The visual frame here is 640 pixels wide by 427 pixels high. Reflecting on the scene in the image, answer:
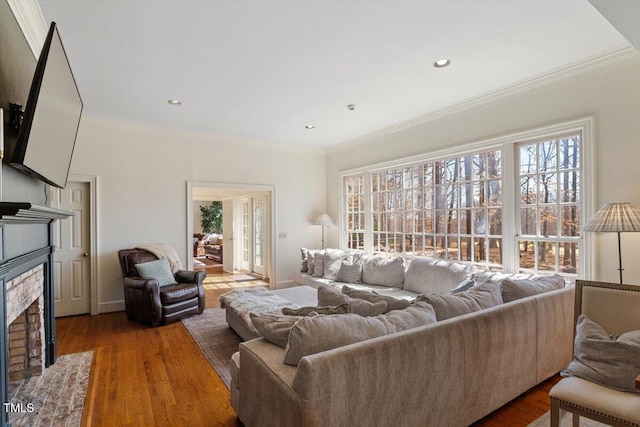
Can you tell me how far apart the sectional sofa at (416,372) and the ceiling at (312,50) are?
2014 mm

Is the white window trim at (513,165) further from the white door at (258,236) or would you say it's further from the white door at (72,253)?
the white door at (72,253)

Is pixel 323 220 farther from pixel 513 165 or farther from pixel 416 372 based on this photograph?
pixel 416 372

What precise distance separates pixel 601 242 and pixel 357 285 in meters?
2.70

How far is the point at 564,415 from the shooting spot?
2197mm

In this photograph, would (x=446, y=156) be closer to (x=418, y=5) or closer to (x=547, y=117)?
(x=547, y=117)

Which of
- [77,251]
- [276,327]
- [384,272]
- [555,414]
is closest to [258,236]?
[77,251]

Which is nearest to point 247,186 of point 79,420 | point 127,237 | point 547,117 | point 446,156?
point 127,237

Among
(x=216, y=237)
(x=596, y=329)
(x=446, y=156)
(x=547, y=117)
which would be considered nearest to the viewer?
(x=596, y=329)

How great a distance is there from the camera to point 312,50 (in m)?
2.71

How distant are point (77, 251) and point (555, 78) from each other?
607 centimetres

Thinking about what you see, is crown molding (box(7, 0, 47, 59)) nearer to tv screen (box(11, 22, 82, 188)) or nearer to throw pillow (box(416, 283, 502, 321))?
tv screen (box(11, 22, 82, 188))

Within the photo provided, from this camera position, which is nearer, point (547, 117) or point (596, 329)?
point (596, 329)

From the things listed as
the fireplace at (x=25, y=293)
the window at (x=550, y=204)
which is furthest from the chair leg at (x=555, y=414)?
the fireplace at (x=25, y=293)

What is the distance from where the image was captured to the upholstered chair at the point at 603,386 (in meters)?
1.55
